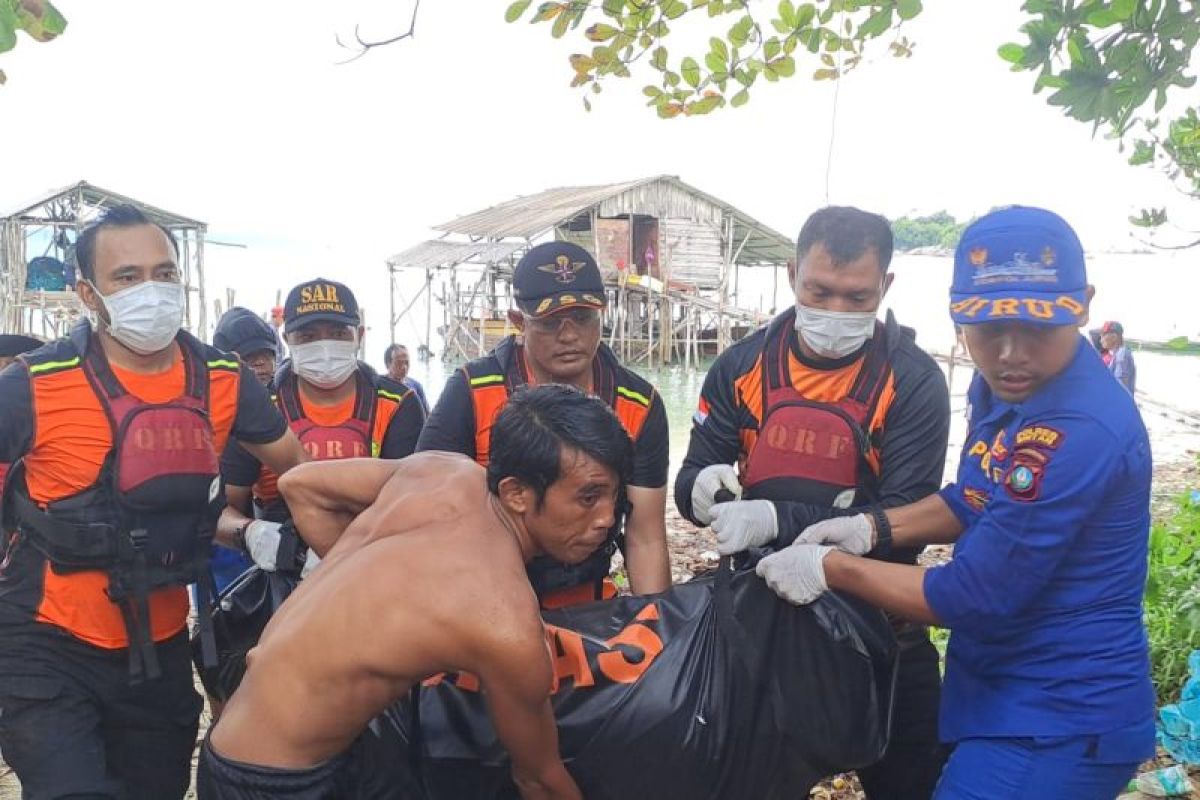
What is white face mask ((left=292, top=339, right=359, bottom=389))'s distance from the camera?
11.0 ft

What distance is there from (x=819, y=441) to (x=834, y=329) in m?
0.32

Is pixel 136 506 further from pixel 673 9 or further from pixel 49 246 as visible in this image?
pixel 49 246

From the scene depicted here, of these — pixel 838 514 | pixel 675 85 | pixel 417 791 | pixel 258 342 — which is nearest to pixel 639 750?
pixel 417 791

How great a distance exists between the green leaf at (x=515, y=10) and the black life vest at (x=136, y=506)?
4.78 feet

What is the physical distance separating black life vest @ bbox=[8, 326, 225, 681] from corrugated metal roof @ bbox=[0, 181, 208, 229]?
15420 millimetres

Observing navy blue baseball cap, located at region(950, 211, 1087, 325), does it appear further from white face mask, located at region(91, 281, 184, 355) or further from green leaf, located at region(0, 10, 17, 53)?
white face mask, located at region(91, 281, 184, 355)

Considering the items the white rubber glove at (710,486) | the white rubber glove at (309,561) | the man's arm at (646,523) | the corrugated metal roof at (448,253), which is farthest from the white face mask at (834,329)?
the corrugated metal roof at (448,253)

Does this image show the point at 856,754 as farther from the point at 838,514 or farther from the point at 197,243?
the point at 197,243

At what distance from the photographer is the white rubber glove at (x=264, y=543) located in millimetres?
2843

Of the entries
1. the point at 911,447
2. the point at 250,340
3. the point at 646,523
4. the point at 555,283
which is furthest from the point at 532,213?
the point at 911,447

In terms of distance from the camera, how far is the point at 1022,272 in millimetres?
1749

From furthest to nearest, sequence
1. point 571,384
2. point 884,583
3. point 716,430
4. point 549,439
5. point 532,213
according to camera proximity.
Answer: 1. point 532,213
2. point 571,384
3. point 716,430
4. point 884,583
5. point 549,439

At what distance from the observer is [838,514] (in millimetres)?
2377

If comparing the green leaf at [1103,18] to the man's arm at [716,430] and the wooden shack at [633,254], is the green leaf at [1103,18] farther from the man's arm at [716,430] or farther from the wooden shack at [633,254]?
the wooden shack at [633,254]
